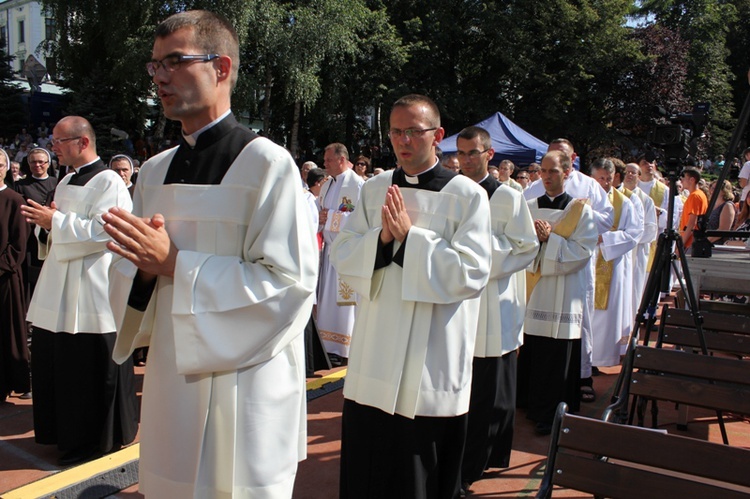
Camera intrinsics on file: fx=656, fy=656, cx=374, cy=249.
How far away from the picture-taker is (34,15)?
5616 cm

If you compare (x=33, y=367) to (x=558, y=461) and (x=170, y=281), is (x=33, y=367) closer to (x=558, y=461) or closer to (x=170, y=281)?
(x=170, y=281)

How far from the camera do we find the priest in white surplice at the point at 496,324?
13.1 ft

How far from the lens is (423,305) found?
3.20m

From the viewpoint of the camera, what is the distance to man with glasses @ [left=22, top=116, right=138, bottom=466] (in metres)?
4.25

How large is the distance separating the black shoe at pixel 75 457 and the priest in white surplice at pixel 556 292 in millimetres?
3183

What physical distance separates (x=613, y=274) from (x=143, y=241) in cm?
575

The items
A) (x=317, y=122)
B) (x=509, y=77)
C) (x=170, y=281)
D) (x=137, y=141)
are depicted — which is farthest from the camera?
(x=509, y=77)

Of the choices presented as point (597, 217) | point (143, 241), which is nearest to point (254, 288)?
point (143, 241)

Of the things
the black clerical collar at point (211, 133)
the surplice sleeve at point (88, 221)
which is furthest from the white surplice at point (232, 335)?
the surplice sleeve at point (88, 221)

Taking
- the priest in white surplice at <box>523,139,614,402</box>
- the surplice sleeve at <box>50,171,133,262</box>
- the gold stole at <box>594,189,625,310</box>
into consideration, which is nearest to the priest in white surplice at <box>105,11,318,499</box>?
the surplice sleeve at <box>50,171,133,262</box>

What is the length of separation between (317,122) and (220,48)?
2617cm

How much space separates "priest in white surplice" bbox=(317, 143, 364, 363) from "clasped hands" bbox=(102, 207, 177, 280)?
485cm

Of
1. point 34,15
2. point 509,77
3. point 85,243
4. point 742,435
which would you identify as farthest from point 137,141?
point 34,15

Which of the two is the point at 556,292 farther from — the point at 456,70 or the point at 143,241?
the point at 456,70
